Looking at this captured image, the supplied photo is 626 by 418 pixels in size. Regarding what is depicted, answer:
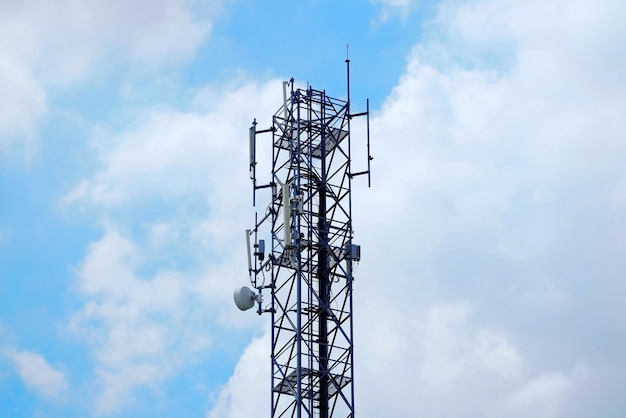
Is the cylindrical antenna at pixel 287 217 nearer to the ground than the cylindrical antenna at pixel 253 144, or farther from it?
nearer to the ground

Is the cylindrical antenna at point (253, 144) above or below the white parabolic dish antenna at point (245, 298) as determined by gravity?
above

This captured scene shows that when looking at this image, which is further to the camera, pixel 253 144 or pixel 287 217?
pixel 253 144

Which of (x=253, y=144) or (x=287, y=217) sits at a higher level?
(x=253, y=144)

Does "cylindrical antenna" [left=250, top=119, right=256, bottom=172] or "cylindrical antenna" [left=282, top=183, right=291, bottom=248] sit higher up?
"cylindrical antenna" [left=250, top=119, right=256, bottom=172]

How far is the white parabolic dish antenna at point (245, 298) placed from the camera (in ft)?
228

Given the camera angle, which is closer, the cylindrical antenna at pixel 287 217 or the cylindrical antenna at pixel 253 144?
the cylindrical antenna at pixel 287 217

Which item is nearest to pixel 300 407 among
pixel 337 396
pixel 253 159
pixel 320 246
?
pixel 337 396

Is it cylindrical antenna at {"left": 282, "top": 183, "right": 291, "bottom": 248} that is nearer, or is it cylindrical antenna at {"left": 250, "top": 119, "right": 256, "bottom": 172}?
cylindrical antenna at {"left": 282, "top": 183, "right": 291, "bottom": 248}

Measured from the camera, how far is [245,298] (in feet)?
228

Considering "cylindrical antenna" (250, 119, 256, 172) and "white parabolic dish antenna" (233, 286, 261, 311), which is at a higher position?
"cylindrical antenna" (250, 119, 256, 172)

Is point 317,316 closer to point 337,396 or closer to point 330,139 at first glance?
point 337,396

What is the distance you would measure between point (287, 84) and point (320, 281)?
347 inches

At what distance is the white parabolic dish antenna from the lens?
228 feet

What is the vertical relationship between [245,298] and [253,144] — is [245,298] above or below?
below
